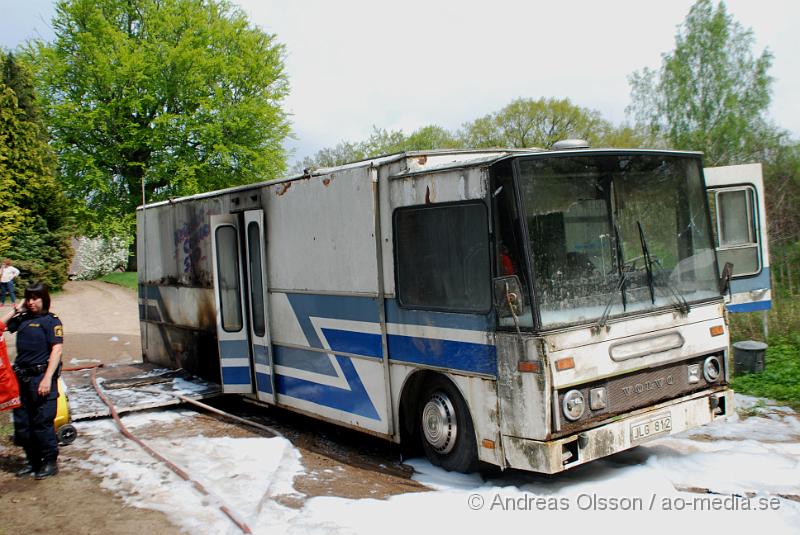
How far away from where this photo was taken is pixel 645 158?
20.0 feet

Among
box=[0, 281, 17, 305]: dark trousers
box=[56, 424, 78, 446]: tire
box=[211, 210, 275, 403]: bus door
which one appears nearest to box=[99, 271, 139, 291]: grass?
box=[0, 281, 17, 305]: dark trousers

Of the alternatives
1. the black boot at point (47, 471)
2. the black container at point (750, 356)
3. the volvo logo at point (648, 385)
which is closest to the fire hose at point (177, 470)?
the black boot at point (47, 471)

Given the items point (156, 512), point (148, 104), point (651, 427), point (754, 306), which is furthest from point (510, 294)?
point (148, 104)

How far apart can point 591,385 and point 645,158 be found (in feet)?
6.84

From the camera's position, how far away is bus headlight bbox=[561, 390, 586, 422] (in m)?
5.25

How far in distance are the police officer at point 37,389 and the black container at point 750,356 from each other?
327 inches

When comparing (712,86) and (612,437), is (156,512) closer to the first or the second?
(612,437)

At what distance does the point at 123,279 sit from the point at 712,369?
30.1 meters

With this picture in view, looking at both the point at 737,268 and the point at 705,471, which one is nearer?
the point at 705,471

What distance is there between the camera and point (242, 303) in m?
8.76

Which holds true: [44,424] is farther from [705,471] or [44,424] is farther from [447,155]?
[705,471]

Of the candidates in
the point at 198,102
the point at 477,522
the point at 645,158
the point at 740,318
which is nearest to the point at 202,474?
the point at 477,522

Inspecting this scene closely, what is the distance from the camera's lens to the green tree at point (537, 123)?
44750 mm

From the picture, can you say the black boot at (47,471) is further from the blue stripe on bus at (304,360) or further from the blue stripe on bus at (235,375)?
the blue stripe on bus at (235,375)
